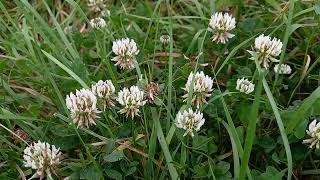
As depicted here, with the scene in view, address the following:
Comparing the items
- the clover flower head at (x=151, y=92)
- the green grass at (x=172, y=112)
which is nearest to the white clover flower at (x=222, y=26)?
the green grass at (x=172, y=112)

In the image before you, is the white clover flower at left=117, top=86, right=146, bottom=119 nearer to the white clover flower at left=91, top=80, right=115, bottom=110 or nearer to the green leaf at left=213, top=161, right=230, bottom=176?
the white clover flower at left=91, top=80, right=115, bottom=110

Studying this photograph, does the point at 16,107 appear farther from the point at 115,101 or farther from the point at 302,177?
the point at 302,177

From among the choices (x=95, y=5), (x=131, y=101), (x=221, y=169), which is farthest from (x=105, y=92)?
(x=95, y=5)

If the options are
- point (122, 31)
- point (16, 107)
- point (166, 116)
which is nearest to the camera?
point (166, 116)

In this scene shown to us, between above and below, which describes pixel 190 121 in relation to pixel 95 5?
below

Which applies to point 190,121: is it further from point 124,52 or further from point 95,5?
A: point 95,5

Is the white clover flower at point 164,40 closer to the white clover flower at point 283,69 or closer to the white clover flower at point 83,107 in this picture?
the white clover flower at point 283,69

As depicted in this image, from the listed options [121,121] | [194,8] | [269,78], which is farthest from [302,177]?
[194,8]
